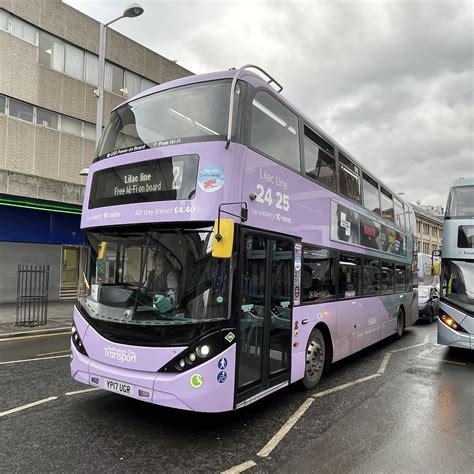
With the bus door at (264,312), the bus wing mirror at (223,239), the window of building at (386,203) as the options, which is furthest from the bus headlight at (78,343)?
the window of building at (386,203)

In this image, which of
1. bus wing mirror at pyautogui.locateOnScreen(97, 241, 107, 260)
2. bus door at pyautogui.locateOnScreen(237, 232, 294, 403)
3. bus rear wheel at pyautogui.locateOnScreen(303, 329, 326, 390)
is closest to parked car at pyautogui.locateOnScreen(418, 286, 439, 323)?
bus rear wheel at pyautogui.locateOnScreen(303, 329, 326, 390)

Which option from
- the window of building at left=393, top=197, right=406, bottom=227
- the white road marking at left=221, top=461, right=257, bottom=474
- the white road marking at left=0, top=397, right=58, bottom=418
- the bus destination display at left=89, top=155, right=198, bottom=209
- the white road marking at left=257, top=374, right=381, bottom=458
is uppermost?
the window of building at left=393, top=197, right=406, bottom=227

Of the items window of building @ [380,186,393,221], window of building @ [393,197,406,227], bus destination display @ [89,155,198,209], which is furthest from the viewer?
window of building @ [393,197,406,227]

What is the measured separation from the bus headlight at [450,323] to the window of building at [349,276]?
2.39 metres

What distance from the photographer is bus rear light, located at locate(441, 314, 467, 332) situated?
28.8ft

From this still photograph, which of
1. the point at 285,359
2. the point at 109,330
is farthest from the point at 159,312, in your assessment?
the point at 285,359

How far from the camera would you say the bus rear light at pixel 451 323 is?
878 centimetres

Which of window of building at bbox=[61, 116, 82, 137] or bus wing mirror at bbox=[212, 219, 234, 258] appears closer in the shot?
bus wing mirror at bbox=[212, 219, 234, 258]

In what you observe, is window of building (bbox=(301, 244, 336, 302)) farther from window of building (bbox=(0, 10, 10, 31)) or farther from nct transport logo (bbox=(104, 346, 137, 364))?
window of building (bbox=(0, 10, 10, 31))

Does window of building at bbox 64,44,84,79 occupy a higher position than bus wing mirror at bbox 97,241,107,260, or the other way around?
window of building at bbox 64,44,84,79

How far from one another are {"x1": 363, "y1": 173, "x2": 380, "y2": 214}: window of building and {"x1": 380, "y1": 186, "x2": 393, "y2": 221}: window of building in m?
0.47

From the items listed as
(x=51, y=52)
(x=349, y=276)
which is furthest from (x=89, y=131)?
(x=349, y=276)

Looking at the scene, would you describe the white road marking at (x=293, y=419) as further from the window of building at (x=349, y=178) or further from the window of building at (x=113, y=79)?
the window of building at (x=113, y=79)

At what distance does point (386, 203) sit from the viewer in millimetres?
Answer: 10820
